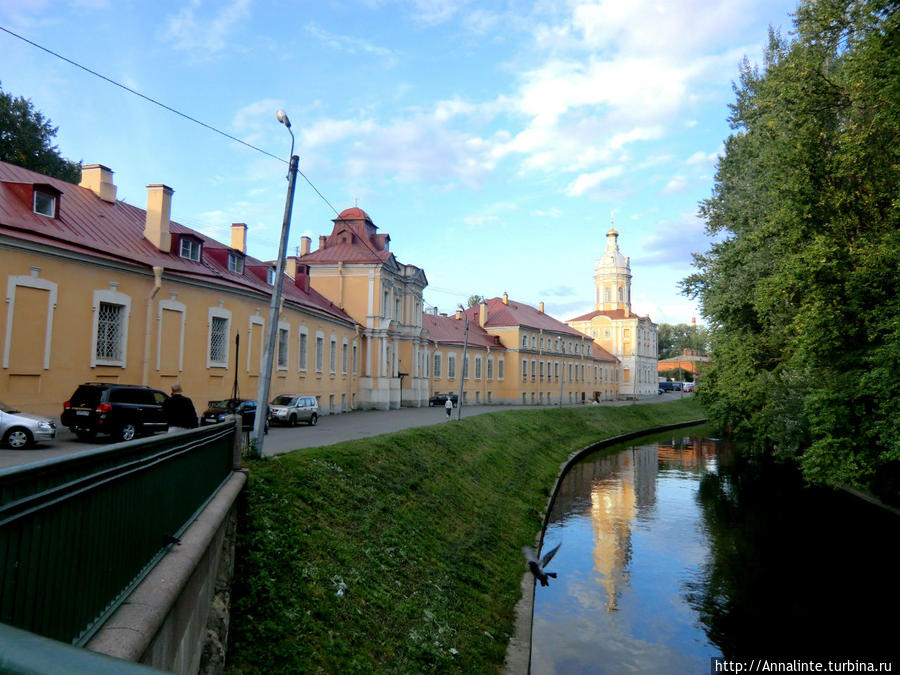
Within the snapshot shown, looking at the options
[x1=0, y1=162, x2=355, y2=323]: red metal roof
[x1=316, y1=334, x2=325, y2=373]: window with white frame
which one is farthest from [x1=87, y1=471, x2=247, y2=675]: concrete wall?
[x1=316, y1=334, x2=325, y2=373]: window with white frame

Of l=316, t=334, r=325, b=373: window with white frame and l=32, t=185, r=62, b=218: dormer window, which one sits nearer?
l=32, t=185, r=62, b=218: dormer window

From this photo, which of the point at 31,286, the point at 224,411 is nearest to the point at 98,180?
the point at 31,286

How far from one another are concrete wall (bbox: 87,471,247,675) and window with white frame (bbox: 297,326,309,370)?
26.0 meters

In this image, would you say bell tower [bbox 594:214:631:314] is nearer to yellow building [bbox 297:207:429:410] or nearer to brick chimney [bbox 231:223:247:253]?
yellow building [bbox 297:207:429:410]

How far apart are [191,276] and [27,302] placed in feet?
22.3

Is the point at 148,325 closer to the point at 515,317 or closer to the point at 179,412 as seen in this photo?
the point at 179,412

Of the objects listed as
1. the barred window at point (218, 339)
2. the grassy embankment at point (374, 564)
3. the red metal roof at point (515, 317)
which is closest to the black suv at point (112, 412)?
the grassy embankment at point (374, 564)

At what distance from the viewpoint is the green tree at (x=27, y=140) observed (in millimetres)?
35000

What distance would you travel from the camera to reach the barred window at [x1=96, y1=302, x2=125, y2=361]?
20797mm

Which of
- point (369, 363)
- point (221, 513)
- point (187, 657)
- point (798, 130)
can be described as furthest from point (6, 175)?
point (369, 363)

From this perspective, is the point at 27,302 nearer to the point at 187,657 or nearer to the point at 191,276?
the point at 191,276

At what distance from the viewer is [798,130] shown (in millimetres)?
17219

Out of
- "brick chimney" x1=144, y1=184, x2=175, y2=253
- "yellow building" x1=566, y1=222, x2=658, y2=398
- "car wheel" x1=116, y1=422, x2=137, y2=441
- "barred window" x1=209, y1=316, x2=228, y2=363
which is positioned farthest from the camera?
"yellow building" x1=566, y1=222, x2=658, y2=398

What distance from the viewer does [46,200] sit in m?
20.4
